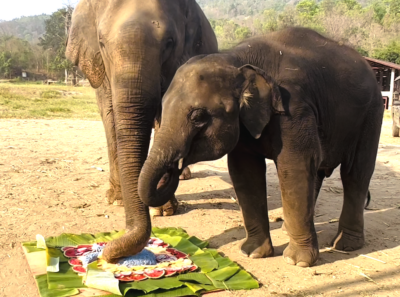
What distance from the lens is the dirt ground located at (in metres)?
3.64

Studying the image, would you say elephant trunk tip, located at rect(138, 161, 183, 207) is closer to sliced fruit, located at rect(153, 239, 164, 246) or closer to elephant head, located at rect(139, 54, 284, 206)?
elephant head, located at rect(139, 54, 284, 206)

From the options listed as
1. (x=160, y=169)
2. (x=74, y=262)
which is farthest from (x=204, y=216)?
(x=160, y=169)

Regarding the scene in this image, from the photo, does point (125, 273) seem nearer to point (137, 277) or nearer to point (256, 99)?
point (137, 277)

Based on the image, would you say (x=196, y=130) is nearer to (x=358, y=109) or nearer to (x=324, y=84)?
(x=324, y=84)

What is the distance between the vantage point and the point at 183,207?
18.8 feet

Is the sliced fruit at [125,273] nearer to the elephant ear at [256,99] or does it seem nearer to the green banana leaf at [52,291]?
the green banana leaf at [52,291]

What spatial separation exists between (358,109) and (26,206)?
3.55 metres

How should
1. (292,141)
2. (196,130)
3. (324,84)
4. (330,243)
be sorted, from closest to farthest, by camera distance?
(196,130) → (292,141) → (324,84) → (330,243)

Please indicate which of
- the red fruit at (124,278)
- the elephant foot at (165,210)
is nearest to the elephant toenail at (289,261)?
the red fruit at (124,278)

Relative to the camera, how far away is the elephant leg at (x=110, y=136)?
5398 millimetres

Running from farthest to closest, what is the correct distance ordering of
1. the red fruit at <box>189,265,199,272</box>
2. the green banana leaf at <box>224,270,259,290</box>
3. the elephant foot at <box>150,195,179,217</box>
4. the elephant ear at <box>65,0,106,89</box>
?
the elephant foot at <box>150,195,179,217</box> → the elephant ear at <box>65,0,106,89</box> → the red fruit at <box>189,265,199,272</box> → the green banana leaf at <box>224,270,259,290</box>

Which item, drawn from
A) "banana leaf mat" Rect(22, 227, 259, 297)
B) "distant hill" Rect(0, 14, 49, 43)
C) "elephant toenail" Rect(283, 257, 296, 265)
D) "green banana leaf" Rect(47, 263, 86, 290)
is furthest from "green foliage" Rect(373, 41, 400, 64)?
"distant hill" Rect(0, 14, 49, 43)

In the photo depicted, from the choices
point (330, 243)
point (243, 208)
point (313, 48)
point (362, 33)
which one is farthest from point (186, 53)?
point (362, 33)

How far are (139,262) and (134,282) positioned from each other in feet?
0.95
